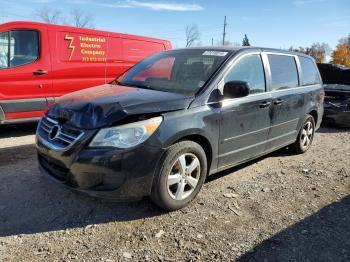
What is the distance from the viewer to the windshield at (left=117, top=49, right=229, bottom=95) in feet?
12.8

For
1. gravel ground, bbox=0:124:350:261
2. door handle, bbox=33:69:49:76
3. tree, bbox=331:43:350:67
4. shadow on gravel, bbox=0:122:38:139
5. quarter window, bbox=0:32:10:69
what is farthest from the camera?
tree, bbox=331:43:350:67

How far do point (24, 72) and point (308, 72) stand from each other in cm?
508

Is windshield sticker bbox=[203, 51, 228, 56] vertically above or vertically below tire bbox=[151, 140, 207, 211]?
above

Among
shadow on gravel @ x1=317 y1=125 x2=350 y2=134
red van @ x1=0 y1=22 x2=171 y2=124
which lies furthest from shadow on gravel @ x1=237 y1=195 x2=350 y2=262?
red van @ x1=0 y1=22 x2=171 y2=124

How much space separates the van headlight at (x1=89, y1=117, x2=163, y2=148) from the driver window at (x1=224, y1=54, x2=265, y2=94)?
130cm

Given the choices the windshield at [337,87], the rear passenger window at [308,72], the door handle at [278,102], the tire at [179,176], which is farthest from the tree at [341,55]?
the tire at [179,176]

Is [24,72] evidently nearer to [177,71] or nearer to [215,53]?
[177,71]

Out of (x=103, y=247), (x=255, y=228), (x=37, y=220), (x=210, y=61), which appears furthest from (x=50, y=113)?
(x=255, y=228)

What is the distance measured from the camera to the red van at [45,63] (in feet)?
20.1

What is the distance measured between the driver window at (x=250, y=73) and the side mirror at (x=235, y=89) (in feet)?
0.48

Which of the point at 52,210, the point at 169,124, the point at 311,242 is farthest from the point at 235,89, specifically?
the point at 52,210

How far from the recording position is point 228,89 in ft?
12.5

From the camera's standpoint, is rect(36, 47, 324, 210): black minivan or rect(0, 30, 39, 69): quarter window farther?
rect(0, 30, 39, 69): quarter window

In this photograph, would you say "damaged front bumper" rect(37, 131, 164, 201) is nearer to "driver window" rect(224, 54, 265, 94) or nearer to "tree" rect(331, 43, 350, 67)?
"driver window" rect(224, 54, 265, 94)
